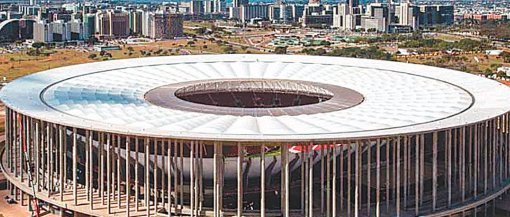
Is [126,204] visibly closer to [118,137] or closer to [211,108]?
[118,137]

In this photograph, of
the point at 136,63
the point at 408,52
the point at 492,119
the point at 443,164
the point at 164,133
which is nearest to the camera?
the point at 164,133

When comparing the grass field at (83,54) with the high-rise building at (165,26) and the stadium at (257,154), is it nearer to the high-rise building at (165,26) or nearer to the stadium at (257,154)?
the high-rise building at (165,26)

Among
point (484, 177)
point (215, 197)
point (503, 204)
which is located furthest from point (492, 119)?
point (215, 197)

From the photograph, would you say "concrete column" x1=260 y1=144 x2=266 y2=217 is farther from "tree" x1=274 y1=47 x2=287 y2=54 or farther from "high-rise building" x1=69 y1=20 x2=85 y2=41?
"high-rise building" x1=69 y1=20 x2=85 y2=41

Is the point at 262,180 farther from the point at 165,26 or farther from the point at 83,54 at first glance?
the point at 165,26

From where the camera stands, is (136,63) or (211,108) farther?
(136,63)

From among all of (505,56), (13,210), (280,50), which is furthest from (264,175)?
(280,50)

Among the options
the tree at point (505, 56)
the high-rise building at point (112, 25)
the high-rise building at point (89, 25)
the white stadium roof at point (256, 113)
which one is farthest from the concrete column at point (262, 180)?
the high-rise building at point (112, 25)
